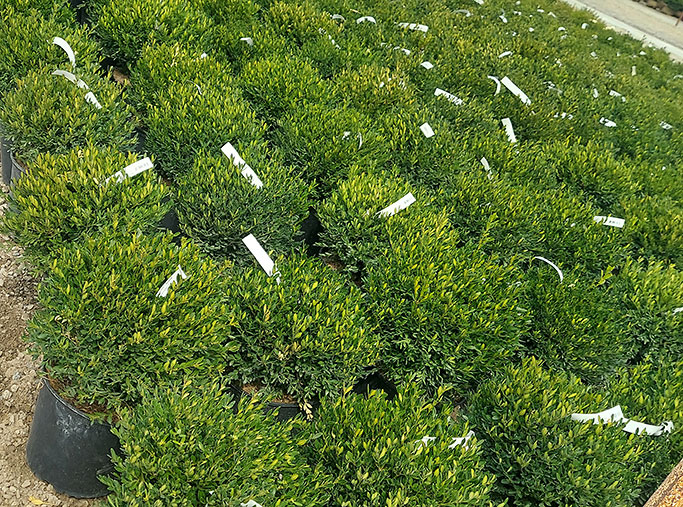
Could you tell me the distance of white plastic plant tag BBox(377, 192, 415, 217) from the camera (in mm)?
3676

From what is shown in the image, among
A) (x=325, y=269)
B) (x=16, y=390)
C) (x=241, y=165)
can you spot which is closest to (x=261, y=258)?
(x=325, y=269)

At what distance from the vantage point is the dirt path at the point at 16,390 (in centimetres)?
269

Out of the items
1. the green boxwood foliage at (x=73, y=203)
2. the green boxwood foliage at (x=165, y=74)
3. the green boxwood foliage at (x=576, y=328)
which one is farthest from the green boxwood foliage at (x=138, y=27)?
the green boxwood foliage at (x=576, y=328)

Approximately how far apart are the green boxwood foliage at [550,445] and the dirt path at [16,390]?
2.22 metres

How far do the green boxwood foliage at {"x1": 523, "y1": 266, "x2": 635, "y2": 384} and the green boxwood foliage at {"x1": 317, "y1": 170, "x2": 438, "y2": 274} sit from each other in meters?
1.05

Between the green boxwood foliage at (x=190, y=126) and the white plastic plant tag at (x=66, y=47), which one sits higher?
the white plastic plant tag at (x=66, y=47)

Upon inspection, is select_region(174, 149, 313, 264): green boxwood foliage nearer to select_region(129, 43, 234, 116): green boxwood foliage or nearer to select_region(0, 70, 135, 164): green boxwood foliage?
select_region(0, 70, 135, 164): green boxwood foliage

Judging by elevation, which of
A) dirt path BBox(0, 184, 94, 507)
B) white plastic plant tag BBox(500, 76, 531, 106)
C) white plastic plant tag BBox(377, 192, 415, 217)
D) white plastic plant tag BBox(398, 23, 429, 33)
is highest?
white plastic plant tag BBox(398, 23, 429, 33)

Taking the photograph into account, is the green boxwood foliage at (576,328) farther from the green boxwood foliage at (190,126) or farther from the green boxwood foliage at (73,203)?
the green boxwood foliage at (73,203)

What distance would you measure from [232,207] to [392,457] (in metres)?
1.85

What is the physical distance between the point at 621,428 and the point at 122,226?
3.02 m

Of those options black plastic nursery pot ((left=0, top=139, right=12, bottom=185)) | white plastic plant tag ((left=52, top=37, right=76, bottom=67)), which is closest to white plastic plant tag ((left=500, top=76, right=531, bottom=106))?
white plastic plant tag ((left=52, top=37, right=76, bottom=67))

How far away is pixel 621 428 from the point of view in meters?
2.78

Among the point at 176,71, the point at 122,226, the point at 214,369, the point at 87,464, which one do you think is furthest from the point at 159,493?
the point at 176,71
